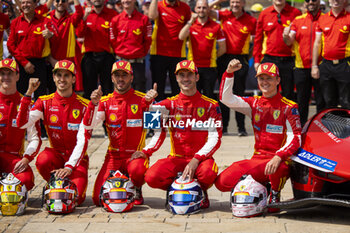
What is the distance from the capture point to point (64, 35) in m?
10.7

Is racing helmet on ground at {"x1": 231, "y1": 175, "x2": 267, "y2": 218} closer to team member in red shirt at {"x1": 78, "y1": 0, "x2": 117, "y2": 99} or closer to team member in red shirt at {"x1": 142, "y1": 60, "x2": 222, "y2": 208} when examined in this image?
team member in red shirt at {"x1": 142, "y1": 60, "x2": 222, "y2": 208}

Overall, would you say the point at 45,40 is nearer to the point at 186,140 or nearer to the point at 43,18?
the point at 43,18

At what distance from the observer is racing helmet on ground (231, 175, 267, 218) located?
6.19 meters

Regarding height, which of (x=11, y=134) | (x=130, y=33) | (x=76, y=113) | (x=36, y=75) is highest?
(x=130, y=33)

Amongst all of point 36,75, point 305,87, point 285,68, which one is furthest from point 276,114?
point 36,75

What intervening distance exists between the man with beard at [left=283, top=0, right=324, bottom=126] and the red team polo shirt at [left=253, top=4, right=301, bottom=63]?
211mm

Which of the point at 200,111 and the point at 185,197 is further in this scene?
the point at 200,111

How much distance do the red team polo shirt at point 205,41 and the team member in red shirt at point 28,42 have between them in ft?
8.12

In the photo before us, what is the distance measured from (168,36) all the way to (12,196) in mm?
5116

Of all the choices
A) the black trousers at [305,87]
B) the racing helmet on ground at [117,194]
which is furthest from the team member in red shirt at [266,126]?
the black trousers at [305,87]

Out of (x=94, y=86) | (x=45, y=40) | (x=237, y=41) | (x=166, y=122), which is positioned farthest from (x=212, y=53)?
(x=166, y=122)

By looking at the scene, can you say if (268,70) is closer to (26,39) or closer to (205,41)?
(205,41)

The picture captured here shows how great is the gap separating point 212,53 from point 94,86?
2.10 m

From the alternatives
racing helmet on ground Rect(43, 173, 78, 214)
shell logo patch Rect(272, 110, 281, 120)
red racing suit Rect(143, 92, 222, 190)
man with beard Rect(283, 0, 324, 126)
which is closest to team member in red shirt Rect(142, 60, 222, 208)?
red racing suit Rect(143, 92, 222, 190)
